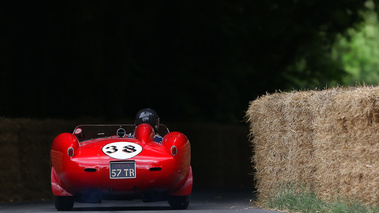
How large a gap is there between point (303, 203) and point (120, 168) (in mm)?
2722

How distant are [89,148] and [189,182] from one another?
165 centimetres

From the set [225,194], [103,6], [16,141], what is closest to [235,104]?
[103,6]

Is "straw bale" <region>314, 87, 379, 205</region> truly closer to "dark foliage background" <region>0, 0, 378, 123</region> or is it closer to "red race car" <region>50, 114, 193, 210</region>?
"red race car" <region>50, 114, 193, 210</region>

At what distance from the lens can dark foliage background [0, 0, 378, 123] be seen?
29.5 meters

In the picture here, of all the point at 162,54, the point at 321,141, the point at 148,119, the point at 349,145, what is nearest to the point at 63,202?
the point at 148,119

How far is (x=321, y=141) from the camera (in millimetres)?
12266

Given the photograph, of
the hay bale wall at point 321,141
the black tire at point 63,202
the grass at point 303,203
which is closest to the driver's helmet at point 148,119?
the black tire at point 63,202

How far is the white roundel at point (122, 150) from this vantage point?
478 inches

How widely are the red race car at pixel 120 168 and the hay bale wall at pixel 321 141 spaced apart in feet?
5.77

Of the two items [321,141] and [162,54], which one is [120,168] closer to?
[321,141]

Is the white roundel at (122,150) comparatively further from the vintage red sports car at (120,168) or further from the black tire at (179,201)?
the black tire at (179,201)

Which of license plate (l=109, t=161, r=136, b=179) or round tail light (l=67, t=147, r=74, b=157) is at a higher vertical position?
round tail light (l=67, t=147, r=74, b=157)

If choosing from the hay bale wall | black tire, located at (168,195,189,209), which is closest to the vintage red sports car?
black tire, located at (168,195,189,209)

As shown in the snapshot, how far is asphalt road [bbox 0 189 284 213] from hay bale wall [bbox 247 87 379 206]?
79cm
